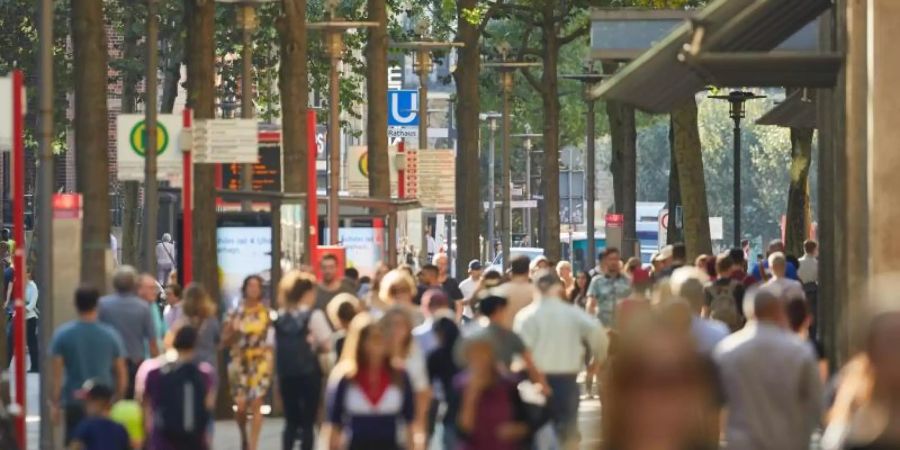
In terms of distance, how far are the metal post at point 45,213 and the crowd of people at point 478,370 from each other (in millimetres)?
456

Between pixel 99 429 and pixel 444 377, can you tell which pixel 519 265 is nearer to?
pixel 444 377

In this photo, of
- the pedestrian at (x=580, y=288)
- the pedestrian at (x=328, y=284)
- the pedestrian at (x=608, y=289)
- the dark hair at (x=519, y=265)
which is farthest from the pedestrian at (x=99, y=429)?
the pedestrian at (x=580, y=288)

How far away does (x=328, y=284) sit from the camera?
24750 millimetres

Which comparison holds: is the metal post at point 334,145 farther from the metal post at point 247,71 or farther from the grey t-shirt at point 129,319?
the grey t-shirt at point 129,319

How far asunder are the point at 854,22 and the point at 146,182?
23.1 feet

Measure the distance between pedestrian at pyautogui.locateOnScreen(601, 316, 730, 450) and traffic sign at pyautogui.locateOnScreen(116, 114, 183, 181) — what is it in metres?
19.0

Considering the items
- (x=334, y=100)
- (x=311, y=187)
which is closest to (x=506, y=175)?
(x=334, y=100)

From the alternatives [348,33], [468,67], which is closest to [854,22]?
[468,67]

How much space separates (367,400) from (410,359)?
2804mm

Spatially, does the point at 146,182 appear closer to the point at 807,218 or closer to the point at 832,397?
the point at 832,397

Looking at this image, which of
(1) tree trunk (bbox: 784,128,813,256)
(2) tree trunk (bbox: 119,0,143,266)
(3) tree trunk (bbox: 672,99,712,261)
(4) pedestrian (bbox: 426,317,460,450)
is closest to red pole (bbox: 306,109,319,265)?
(4) pedestrian (bbox: 426,317,460,450)

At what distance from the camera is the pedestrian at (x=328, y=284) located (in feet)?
80.5

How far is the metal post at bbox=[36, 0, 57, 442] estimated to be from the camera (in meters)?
21.4

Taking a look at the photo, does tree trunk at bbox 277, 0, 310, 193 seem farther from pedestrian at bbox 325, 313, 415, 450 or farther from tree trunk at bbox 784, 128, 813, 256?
pedestrian at bbox 325, 313, 415, 450
